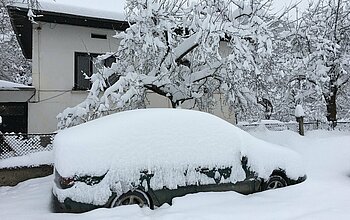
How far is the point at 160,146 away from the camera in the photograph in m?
5.14

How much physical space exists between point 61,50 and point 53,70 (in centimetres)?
71

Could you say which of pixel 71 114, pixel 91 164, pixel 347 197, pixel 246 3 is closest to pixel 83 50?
pixel 71 114

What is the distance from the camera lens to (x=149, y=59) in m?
9.16

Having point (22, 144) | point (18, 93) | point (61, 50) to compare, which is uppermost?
point (61, 50)

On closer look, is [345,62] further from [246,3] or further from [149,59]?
[149,59]

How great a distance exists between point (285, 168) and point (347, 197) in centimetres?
101

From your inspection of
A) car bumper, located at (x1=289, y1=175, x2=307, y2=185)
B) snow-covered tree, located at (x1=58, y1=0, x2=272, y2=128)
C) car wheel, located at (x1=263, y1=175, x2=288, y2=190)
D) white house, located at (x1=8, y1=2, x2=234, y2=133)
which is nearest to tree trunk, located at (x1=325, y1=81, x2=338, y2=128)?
snow-covered tree, located at (x1=58, y1=0, x2=272, y2=128)

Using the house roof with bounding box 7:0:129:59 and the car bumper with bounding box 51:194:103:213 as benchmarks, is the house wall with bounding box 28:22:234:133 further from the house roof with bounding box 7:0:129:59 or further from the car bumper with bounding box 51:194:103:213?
the car bumper with bounding box 51:194:103:213

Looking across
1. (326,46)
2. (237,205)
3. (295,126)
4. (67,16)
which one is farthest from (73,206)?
(326,46)

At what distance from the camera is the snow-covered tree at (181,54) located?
844 cm

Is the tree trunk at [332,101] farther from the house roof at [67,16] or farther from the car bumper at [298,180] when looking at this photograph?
the car bumper at [298,180]

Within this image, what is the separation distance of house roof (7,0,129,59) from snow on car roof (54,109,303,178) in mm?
6322

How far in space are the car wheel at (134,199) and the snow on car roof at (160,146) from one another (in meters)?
0.37

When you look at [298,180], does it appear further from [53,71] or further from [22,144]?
[53,71]
